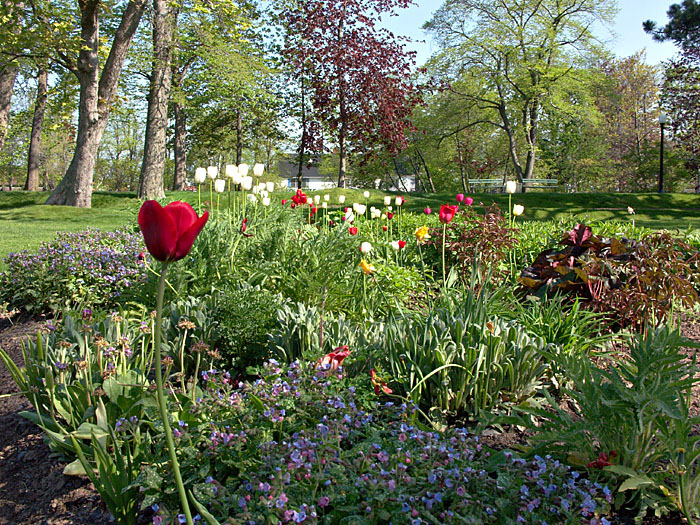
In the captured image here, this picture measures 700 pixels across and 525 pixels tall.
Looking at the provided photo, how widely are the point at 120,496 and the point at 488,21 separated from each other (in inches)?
928

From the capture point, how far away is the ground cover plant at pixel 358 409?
1.53 m

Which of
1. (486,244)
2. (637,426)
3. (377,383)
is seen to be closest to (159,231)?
(377,383)

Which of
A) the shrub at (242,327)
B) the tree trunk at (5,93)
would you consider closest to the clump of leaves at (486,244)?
the shrub at (242,327)

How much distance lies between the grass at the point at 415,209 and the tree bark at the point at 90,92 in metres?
0.68

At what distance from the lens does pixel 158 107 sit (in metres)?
13.3

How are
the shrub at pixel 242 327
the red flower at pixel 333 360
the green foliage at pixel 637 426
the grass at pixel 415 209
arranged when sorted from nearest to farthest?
the green foliage at pixel 637 426 < the red flower at pixel 333 360 < the shrub at pixel 242 327 < the grass at pixel 415 209

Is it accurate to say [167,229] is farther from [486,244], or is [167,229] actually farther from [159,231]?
[486,244]

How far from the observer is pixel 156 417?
6.30 feet

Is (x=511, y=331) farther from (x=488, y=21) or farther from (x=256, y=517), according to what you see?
(x=488, y=21)

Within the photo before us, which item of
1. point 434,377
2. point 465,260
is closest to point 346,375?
point 434,377

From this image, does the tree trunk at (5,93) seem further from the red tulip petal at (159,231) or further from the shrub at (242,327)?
the red tulip petal at (159,231)

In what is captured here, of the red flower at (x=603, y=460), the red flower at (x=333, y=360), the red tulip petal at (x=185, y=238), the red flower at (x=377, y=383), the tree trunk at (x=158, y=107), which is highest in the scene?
the tree trunk at (x=158, y=107)

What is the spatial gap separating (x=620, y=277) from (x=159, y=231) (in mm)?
3875

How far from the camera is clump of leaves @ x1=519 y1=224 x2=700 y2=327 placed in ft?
11.7
